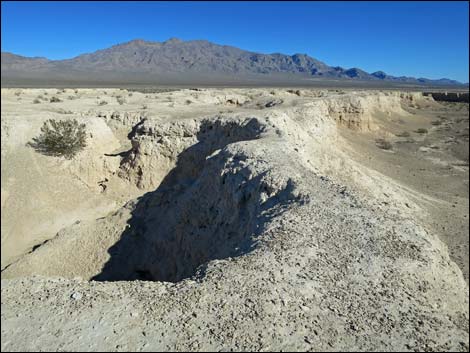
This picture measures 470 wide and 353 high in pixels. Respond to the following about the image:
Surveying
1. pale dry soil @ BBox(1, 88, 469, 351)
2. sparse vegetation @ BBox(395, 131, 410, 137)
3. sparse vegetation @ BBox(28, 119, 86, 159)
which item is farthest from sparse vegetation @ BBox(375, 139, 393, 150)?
sparse vegetation @ BBox(28, 119, 86, 159)

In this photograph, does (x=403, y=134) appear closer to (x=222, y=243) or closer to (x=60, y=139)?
(x=60, y=139)

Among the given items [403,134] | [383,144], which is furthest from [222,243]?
[403,134]

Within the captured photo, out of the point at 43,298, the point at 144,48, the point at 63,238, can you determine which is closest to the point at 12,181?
the point at 63,238

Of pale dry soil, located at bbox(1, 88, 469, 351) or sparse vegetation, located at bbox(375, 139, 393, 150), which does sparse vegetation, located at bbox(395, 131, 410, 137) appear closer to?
sparse vegetation, located at bbox(375, 139, 393, 150)

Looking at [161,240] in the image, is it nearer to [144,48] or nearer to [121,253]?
[121,253]

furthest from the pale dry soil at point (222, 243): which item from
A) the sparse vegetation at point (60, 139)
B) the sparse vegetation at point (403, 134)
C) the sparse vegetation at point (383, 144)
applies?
the sparse vegetation at point (403, 134)

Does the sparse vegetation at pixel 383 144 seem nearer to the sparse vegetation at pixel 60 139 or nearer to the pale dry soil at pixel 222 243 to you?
the pale dry soil at pixel 222 243
